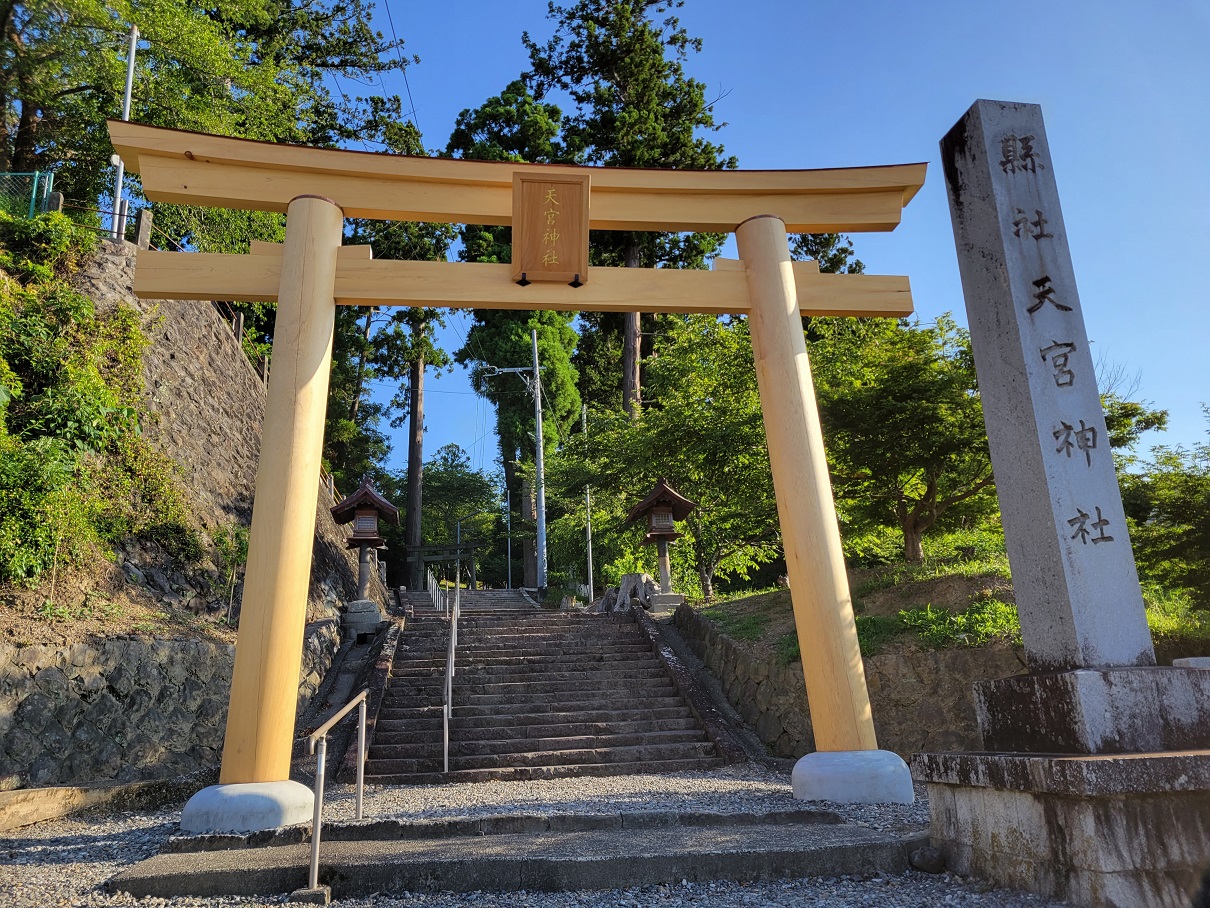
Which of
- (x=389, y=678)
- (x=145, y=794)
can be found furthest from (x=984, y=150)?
(x=389, y=678)

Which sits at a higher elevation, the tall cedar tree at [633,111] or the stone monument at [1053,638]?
the tall cedar tree at [633,111]

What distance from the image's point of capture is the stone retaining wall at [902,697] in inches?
289

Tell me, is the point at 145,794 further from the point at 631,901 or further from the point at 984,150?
the point at 984,150

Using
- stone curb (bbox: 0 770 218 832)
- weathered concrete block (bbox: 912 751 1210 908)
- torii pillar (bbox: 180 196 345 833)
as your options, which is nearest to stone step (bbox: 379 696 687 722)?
stone curb (bbox: 0 770 218 832)

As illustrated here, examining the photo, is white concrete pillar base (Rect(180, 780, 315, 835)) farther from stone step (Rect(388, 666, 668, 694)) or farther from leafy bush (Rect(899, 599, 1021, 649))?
leafy bush (Rect(899, 599, 1021, 649))

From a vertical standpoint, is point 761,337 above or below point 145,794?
above

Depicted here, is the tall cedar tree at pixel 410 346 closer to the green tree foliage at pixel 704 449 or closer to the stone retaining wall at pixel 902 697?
the green tree foliage at pixel 704 449

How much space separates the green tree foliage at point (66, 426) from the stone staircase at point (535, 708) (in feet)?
12.1

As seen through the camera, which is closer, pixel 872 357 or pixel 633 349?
pixel 872 357

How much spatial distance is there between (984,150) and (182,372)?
12913mm

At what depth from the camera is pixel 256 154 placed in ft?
20.8

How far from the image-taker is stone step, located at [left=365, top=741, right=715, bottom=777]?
25.7 feet

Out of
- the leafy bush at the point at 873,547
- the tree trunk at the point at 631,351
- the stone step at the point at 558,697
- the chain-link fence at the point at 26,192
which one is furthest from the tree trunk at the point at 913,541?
the chain-link fence at the point at 26,192

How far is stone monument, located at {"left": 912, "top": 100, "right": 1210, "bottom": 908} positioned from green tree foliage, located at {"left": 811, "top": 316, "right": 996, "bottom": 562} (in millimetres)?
5282
